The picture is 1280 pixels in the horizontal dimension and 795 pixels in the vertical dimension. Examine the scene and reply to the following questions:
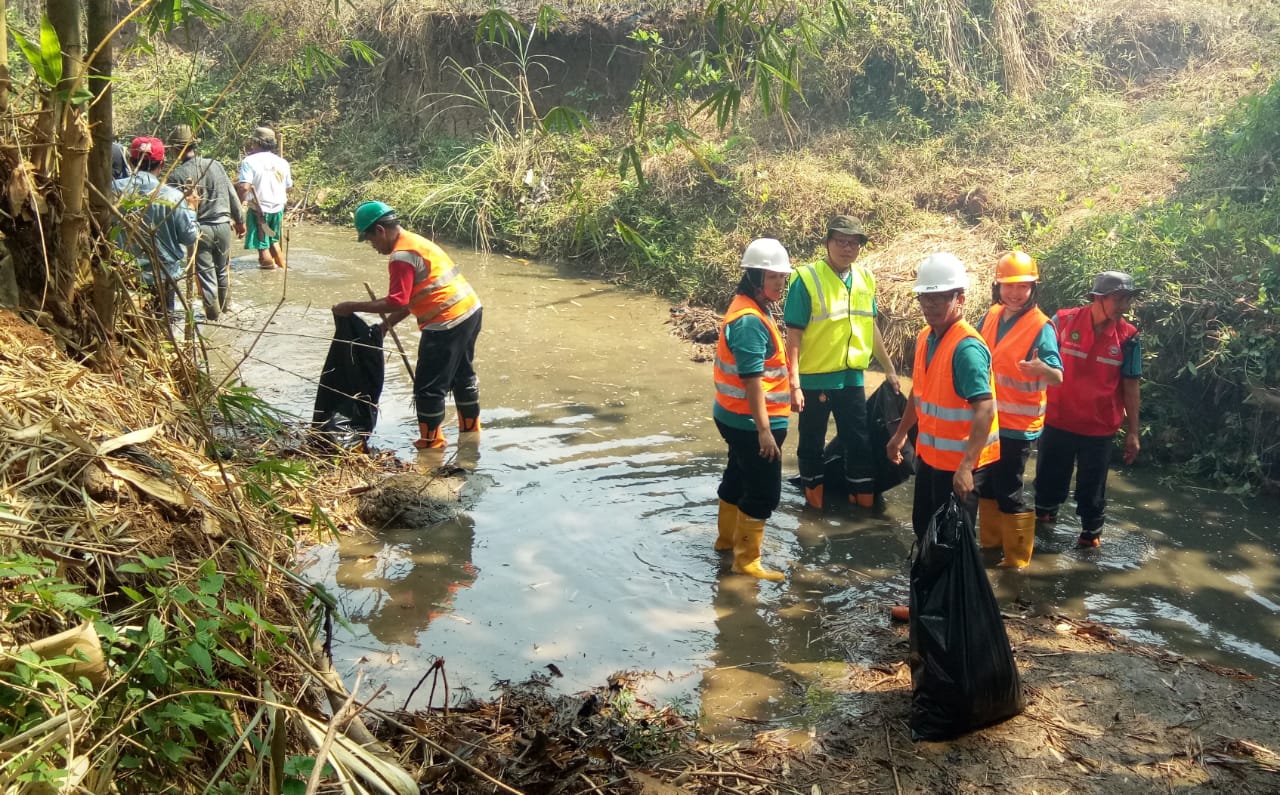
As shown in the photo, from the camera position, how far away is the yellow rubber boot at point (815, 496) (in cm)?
695

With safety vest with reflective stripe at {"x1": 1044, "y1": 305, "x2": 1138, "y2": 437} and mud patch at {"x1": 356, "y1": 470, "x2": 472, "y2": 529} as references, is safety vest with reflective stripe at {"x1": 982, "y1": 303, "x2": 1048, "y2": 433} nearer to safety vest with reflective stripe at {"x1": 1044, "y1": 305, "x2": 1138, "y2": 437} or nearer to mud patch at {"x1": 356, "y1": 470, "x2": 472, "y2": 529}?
safety vest with reflective stripe at {"x1": 1044, "y1": 305, "x2": 1138, "y2": 437}

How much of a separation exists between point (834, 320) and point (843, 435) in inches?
31.5

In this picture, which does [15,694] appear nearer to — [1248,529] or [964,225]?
[1248,529]

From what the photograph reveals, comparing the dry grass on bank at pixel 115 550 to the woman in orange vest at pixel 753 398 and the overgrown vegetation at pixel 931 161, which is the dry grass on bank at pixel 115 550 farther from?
the overgrown vegetation at pixel 931 161

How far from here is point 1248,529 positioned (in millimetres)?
6801

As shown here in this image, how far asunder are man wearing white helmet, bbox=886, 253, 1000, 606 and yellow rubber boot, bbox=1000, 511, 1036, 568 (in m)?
0.57

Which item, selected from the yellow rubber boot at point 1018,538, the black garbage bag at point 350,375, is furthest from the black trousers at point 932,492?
the black garbage bag at point 350,375

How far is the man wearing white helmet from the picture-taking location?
514 centimetres

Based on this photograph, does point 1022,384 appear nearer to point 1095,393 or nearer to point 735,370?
point 1095,393

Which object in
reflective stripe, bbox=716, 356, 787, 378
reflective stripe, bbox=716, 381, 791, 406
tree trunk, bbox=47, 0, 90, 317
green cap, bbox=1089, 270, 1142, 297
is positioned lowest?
reflective stripe, bbox=716, 381, 791, 406

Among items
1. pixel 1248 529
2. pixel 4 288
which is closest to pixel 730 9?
pixel 4 288

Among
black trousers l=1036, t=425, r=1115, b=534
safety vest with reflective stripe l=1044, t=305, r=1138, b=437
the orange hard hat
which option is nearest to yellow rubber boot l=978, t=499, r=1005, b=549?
black trousers l=1036, t=425, r=1115, b=534

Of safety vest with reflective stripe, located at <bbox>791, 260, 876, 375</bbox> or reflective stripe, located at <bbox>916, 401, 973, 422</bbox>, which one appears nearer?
reflective stripe, located at <bbox>916, 401, 973, 422</bbox>

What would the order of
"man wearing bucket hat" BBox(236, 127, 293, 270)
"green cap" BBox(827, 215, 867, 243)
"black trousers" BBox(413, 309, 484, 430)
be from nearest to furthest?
"green cap" BBox(827, 215, 867, 243)
"black trousers" BBox(413, 309, 484, 430)
"man wearing bucket hat" BBox(236, 127, 293, 270)
